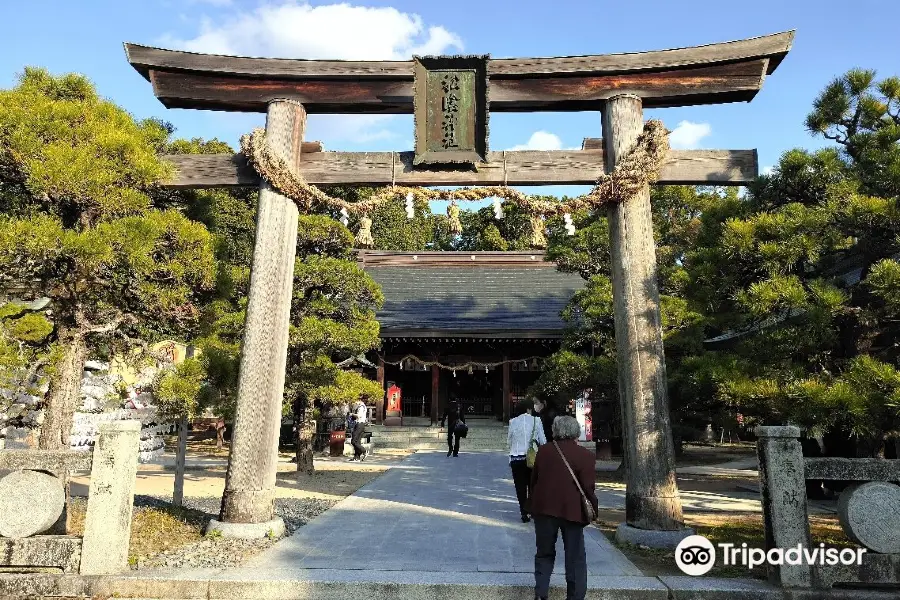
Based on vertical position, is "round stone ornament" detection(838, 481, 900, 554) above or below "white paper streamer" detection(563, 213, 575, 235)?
below

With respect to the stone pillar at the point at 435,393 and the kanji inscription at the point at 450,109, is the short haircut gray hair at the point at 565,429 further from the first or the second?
the stone pillar at the point at 435,393

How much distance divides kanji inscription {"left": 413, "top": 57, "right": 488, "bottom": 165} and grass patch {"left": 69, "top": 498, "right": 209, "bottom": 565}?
202 inches

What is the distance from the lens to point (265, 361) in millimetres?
6660

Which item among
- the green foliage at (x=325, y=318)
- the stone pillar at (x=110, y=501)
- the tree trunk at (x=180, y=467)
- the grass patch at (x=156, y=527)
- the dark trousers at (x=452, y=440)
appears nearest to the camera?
the stone pillar at (x=110, y=501)

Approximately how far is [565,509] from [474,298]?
2129 cm

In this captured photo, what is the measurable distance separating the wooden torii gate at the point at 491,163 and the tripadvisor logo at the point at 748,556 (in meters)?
0.42

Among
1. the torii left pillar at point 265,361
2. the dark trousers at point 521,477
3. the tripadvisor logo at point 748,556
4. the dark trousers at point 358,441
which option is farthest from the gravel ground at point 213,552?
the dark trousers at point 358,441

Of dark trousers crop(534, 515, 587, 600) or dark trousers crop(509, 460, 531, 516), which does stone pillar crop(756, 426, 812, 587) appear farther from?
dark trousers crop(509, 460, 531, 516)

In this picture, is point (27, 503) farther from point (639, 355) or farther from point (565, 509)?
point (639, 355)

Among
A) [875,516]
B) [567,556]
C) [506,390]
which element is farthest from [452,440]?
[567,556]

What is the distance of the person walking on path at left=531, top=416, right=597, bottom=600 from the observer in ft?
13.9

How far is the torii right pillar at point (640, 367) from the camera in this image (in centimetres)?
620

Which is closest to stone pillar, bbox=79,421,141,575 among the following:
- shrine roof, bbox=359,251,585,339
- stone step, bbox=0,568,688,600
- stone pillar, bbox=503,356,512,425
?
stone step, bbox=0,568,688,600

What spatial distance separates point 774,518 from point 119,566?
577cm
